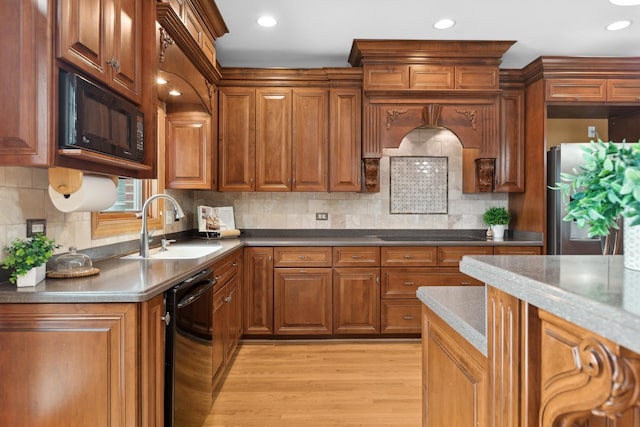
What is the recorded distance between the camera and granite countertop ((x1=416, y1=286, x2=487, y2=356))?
112 centimetres

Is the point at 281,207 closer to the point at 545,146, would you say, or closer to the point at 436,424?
the point at 545,146

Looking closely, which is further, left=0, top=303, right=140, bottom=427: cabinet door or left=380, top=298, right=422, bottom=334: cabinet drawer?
left=380, top=298, right=422, bottom=334: cabinet drawer

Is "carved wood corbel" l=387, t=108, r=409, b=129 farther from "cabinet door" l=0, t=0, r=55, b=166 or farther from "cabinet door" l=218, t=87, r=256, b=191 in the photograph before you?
"cabinet door" l=0, t=0, r=55, b=166

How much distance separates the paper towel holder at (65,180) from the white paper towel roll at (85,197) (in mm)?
16

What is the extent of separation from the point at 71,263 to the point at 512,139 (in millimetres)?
3729

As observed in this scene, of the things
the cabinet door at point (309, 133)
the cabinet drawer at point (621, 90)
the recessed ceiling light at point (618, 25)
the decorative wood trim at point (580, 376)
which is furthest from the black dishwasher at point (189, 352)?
the cabinet drawer at point (621, 90)

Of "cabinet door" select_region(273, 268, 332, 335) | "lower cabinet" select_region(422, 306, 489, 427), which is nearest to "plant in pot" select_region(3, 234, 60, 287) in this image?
"lower cabinet" select_region(422, 306, 489, 427)

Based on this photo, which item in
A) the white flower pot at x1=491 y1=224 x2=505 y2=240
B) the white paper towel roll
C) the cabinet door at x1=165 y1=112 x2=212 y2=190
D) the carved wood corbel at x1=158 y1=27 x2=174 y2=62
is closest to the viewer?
the white paper towel roll

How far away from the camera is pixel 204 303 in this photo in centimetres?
222

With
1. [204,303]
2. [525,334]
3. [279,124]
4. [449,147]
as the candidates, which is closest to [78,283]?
[204,303]

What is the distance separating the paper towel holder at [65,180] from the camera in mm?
1771

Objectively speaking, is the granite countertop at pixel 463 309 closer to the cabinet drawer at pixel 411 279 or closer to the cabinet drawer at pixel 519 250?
the cabinet drawer at pixel 411 279

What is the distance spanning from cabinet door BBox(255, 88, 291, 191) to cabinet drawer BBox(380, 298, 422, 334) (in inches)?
56.2

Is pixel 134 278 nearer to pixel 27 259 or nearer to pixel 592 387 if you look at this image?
pixel 27 259
